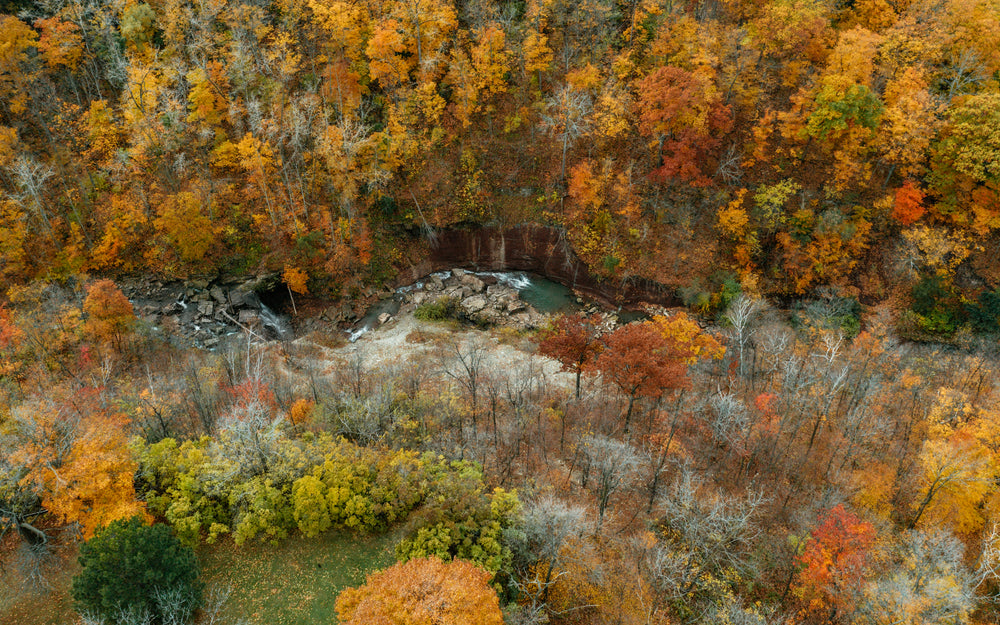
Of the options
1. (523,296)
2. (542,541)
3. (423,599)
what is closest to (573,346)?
(542,541)

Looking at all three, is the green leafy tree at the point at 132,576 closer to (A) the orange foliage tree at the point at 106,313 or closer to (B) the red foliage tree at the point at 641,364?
(B) the red foliage tree at the point at 641,364

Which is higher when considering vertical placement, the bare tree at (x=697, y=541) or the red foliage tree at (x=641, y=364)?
the red foliage tree at (x=641, y=364)

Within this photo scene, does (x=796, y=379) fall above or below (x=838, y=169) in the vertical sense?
Answer: below

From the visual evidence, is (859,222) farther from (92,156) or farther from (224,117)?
(92,156)

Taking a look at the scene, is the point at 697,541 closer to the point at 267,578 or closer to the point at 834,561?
the point at 834,561

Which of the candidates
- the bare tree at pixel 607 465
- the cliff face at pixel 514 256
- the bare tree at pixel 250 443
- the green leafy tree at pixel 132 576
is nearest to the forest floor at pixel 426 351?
the cliff face at pixel 514 256

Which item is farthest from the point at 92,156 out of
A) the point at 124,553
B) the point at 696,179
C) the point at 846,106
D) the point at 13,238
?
the point at 846,106
